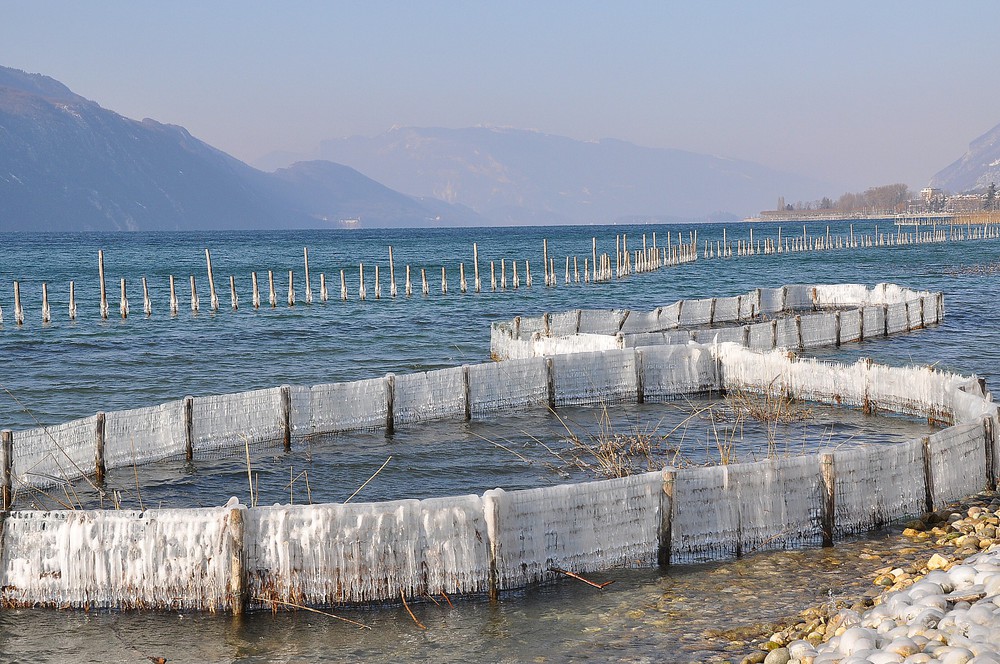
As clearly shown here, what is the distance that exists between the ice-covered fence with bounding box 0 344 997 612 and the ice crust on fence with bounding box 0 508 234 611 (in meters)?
0.01

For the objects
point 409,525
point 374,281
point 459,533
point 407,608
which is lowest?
point 407,608

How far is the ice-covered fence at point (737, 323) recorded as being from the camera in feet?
76.5

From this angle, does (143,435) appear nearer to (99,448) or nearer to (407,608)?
(99,448)

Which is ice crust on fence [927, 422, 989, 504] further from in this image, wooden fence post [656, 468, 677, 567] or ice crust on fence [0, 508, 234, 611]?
ice crust on fence [0, 508, 234, 611]

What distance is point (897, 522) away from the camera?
39.8 feet

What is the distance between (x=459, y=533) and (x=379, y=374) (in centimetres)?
1676

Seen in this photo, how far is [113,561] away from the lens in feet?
31.8

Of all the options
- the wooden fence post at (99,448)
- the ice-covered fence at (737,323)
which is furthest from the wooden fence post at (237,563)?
the ice-covered fence at (737,323)

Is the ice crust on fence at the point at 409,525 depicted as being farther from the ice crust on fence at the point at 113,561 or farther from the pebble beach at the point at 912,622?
the pebble beach at the point at 912,622

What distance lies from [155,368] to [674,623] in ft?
70.9

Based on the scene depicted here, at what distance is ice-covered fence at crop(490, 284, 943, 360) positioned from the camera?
23.3m

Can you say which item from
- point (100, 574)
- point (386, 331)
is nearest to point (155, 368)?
point (386, 331)

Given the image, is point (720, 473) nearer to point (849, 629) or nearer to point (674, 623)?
point (674, 623)

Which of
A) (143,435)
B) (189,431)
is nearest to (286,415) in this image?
(189,431)
